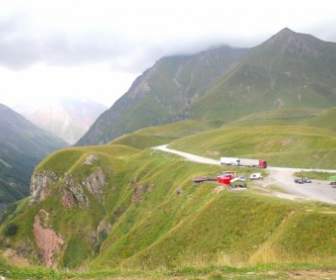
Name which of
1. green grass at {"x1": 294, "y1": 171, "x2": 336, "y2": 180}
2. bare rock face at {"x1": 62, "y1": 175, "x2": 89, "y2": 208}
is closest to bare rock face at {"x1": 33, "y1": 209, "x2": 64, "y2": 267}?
bare rock face at {"x1": 62, "y1": 175, "x2": 89, "y2": 208}

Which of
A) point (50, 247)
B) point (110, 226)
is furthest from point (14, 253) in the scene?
point (110, 226)

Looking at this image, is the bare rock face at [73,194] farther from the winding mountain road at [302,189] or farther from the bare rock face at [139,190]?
the winding mountain road at [302,189]

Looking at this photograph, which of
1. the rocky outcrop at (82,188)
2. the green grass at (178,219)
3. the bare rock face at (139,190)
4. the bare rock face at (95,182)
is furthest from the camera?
the bare rock face at (95,182)

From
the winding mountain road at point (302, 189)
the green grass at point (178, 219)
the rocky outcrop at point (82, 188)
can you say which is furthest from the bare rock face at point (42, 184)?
the winding mountain road at point (302, 189)

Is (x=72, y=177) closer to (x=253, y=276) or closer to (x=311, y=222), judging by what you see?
(x=311, y=222)

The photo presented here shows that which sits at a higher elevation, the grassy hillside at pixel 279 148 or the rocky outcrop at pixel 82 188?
the grassy hillside at pixel 279 148

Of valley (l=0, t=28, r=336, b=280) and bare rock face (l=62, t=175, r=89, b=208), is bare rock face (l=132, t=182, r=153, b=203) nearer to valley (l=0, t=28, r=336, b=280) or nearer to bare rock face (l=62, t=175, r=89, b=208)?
valley (l=0, t=28, r=336, b=280)
